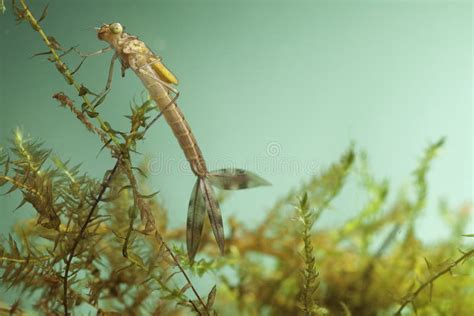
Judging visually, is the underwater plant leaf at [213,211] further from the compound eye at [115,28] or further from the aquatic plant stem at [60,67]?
the compound eye at [115,28]

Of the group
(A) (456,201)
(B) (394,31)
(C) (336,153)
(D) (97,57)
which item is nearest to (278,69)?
(C) (336,153)

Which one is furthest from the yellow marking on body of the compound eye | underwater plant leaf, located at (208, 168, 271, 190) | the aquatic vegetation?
the aquatic vegetation

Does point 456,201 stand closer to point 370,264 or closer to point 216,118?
point 370,264

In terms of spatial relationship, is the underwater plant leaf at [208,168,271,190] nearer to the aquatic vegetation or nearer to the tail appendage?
the tail appendage

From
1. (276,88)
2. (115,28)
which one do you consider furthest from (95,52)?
(276,88)

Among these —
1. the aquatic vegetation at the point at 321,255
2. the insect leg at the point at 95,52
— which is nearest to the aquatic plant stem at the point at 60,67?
the insect leg at the point at 95,52

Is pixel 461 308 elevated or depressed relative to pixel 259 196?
depressed

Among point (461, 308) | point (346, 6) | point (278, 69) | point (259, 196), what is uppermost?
point (346, 6)
